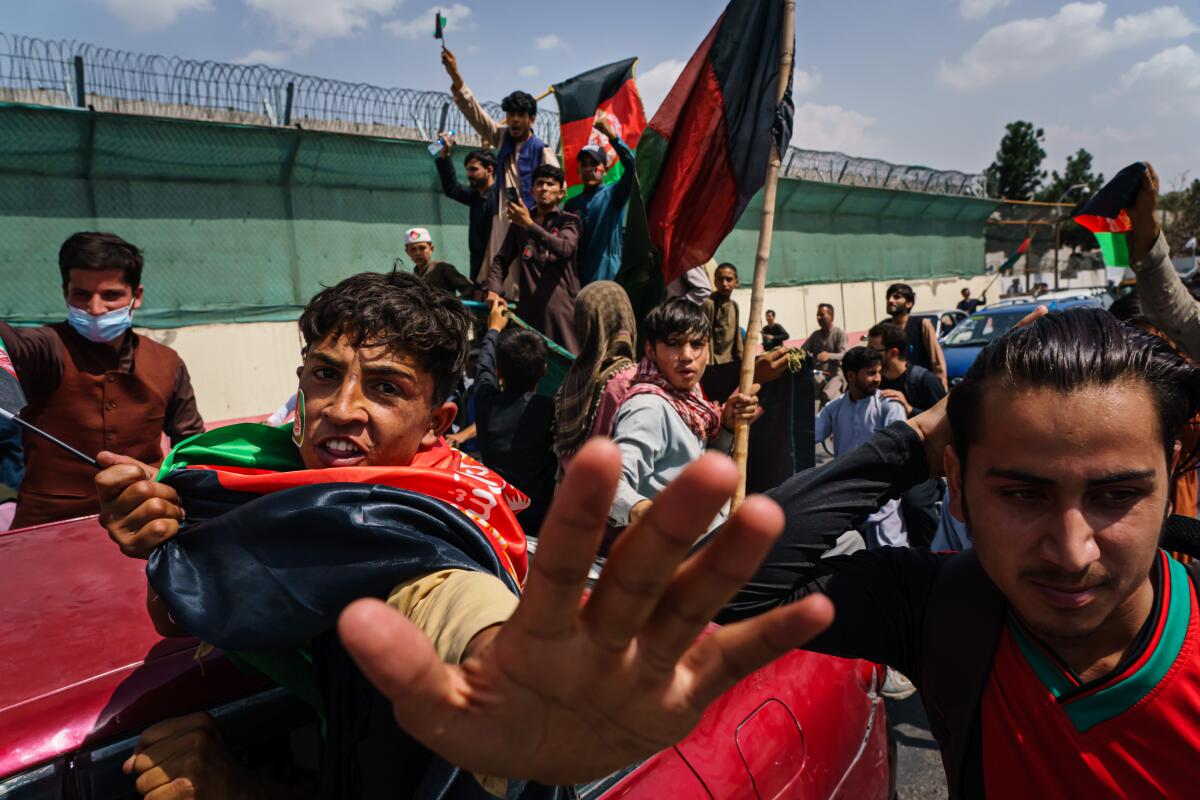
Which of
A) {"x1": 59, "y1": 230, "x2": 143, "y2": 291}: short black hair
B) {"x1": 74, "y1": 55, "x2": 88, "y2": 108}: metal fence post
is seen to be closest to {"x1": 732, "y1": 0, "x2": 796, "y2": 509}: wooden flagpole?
{"x1": 59, "y1": 230, "x2": 143, "y2": 291}: short black hair

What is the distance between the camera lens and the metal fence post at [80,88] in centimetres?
901

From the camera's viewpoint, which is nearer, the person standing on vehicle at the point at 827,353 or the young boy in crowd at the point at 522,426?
the young boy in crowd at the point at 522,426

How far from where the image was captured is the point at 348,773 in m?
1.23

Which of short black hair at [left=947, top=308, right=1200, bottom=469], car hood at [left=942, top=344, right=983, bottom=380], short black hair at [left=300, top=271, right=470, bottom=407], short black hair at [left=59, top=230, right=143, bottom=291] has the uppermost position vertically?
short black hair at [left=59, top=230, right=143, bottom=291]

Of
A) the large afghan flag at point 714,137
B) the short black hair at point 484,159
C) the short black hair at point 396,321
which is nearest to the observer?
the short black hair at point 396,321

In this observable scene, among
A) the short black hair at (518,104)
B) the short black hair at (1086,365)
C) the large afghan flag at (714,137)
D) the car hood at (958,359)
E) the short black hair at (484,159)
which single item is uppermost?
the short black hair at (518,104)

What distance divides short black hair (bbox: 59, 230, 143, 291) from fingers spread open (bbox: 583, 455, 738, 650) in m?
2.83

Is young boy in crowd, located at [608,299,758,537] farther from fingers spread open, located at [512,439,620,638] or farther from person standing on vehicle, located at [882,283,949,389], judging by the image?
person standing on vehicle, located at [882,283,949,389]

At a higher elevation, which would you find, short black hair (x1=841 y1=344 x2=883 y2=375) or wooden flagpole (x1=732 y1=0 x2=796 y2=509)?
wooden flagpole (x1=732 y1=0 x2=796 y2=509)

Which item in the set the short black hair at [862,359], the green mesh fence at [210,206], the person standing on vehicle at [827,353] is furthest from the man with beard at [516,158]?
the green mesh fence at [210,206]

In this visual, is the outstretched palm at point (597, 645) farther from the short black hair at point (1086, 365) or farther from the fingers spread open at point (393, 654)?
the short black hair at point (1086, 365)

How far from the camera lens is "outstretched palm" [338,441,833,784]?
24.4 inches

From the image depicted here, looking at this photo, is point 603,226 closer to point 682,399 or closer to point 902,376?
point 902,376

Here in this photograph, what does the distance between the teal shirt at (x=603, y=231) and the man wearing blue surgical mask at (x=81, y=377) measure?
2.97 metres
